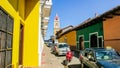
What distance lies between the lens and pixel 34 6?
43.7 ft

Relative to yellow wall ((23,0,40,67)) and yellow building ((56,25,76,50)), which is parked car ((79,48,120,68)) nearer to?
yellow wall ((23,0,40,67))

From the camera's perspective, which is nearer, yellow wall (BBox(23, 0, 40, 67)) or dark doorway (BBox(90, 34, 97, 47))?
yellow wall (BBox(23, 0, 40, 67))

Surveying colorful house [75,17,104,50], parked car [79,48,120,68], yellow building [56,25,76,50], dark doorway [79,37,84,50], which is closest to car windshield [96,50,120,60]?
parked car [79,48,120,68]

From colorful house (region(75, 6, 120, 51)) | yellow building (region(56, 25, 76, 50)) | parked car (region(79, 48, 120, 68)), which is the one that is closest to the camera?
parked car (region(79, 48, 120, 68))

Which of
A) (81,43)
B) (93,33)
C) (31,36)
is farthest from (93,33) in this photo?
(31,36)

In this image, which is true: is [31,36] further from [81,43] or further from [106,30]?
[81,43]

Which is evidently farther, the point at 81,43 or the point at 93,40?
the point at 81,43

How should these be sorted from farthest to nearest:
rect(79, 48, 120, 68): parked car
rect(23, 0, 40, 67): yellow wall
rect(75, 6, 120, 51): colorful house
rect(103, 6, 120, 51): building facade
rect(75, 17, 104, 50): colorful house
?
rect(75, 17, 104, 50): colorful house, rect(75, 6, 120, 51): colorful house, rect(103, 6, 120, 51): building facade, rect(23, 0, 40, 67): yellow wall, rect(79, 48, 120, 68): parked car

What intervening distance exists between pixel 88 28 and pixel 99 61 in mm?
14650

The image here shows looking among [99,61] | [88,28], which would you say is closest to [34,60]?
[99,61]

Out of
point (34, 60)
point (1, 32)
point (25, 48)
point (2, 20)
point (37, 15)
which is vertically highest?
point (37, 15)

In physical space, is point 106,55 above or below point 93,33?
below

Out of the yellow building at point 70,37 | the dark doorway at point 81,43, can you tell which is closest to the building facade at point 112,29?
the dark doorway at point 81,43

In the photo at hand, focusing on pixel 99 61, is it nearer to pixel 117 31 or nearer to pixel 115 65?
pixel 115 65
